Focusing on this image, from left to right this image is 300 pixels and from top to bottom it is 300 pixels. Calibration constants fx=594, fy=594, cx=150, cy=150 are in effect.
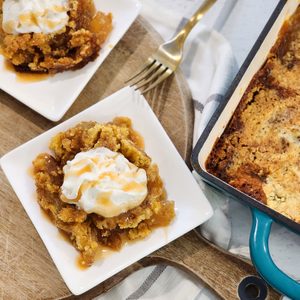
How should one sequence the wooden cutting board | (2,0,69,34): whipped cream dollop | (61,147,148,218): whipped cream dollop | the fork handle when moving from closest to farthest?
(61,147,148,218): whipped cream dollop, the wooden cutting board, (2,0,69,34): whipped cream dollop, the fork handle

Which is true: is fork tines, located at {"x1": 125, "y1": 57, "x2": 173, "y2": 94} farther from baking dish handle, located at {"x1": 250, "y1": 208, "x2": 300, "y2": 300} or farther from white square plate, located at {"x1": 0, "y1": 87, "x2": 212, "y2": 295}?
baking dish handle, located at {"x1": 250, "y1": 208, "x2": 300, "y2": 300}

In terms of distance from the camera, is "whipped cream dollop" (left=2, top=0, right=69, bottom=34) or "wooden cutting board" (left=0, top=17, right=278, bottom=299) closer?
"wooden cutting board" (left=0, top=17, right=278, bottom=299)

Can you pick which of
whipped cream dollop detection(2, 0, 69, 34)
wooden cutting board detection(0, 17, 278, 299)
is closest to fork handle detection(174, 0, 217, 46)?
wooden cutting board detection(0, 17, 278, 299)

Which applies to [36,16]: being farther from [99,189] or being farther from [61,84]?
[99,189]

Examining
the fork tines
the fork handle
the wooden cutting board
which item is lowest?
the wooden cutting board

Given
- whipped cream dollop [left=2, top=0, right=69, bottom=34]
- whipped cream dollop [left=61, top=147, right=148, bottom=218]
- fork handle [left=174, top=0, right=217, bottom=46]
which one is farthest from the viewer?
fork handle [left=174, top=0, right=217, bottom=46]

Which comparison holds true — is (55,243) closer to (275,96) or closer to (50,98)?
(50,98)

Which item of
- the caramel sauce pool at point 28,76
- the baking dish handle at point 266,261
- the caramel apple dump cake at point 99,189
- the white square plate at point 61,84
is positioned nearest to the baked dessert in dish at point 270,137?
the baking dish handle at point 266,261
